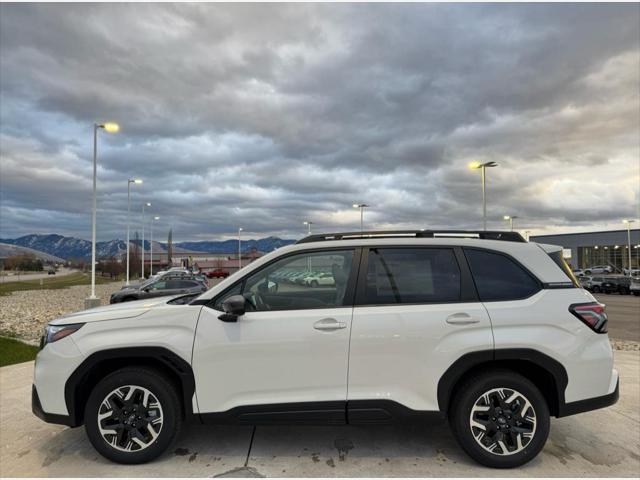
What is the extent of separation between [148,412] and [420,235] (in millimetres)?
2687

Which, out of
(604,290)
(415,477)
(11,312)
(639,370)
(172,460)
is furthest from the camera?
(604,290)

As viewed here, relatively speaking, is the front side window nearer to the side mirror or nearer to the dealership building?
the side mirror

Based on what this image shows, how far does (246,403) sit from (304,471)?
0.69 metres

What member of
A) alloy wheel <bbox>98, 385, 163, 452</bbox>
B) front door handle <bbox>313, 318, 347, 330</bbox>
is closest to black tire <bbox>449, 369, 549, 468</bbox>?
front door handle <bbox>313, 318, 347, 330</bbox>

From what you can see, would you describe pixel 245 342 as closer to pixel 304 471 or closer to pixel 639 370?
pixel 304 471

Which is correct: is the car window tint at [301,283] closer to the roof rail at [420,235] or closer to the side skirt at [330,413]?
the roof rail at [420,235]

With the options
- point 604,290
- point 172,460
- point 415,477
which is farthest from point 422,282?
point 604,290

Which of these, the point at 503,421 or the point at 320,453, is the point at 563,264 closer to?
the point at 503,421

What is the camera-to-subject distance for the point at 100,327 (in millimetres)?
3455

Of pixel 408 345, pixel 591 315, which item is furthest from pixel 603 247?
pixel 408 345

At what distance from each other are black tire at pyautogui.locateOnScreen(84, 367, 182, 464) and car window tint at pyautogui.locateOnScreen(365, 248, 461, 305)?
176cm

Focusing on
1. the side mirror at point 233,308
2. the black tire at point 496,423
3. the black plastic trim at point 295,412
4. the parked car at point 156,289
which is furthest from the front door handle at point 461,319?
the parked car at point 156,289

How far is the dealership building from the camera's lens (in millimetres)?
75312

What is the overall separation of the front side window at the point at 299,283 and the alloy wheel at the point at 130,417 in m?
0.92
